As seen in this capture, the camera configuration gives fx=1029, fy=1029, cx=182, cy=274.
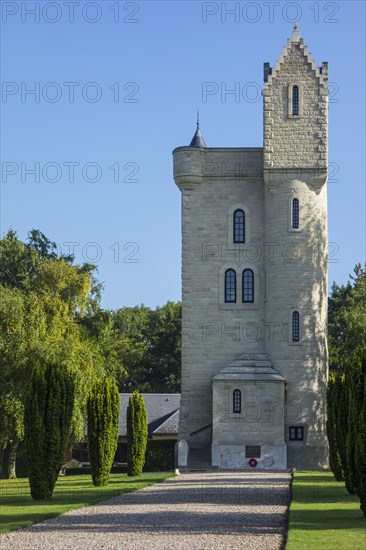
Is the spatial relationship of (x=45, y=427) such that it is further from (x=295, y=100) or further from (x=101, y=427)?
(x=295, y=100)

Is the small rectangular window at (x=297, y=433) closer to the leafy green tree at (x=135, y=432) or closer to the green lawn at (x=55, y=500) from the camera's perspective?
the leafy green tree at (x=135, y=432)

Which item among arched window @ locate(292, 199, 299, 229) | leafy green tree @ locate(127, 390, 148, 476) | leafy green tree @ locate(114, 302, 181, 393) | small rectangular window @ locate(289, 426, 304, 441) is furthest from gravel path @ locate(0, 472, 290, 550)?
leafy green tree @ locate(114, 302, 181, 393)

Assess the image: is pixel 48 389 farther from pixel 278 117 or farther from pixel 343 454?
pixel 278 117

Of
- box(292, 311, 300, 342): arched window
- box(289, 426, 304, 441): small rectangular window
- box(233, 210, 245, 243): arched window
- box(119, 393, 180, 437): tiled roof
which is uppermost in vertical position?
box(233, 210, 245, 243): arched window

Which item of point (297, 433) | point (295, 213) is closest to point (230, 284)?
point (295, 213)

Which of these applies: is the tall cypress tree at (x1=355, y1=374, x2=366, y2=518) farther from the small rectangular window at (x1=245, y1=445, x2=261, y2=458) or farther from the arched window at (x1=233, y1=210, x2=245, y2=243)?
the arched window at (x1=233, y1=210, x2=245, y2=243)

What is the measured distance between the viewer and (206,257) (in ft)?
163

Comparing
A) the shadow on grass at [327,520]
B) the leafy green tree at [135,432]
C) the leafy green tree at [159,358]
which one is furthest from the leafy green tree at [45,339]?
the leafy green tree at [159,358]

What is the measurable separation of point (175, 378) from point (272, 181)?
3314 centimetres

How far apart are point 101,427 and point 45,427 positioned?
20.8 ft

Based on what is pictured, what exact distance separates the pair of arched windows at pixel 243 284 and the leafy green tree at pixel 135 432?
1020cm

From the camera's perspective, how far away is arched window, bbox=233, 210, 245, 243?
49.7 meters

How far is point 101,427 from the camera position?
112 ft

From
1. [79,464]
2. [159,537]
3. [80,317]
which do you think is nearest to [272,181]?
[80,317]
